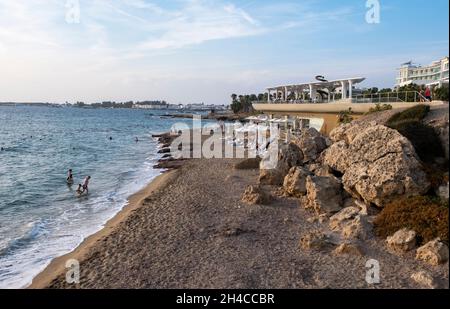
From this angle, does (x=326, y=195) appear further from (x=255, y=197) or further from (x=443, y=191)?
(x=443, y=191)

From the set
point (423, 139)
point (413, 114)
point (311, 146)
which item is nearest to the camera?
point (423, 139)

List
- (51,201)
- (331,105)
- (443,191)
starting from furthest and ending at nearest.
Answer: (331,105) → (51,201) → (443,191)

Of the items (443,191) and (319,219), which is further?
(319,219)

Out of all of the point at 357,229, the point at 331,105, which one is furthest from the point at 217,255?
the point at 331,105

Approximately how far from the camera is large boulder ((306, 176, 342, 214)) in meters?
14.5

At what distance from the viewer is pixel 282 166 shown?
19.9 metres

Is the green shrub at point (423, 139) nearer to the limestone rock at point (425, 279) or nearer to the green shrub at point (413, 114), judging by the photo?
the green shrub at point (413, 114)

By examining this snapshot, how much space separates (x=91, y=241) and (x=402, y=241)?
10289 millimetres

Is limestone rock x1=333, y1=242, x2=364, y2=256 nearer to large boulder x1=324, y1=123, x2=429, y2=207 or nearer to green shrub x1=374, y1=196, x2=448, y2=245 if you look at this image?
green shrub x1=374, y1=196, x2=448, y2=245

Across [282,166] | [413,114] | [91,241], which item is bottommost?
[91,241]

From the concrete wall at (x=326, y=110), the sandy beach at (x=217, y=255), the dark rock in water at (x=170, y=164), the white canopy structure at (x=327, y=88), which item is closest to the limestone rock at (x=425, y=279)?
the sandy beach at (x=217, y=255)

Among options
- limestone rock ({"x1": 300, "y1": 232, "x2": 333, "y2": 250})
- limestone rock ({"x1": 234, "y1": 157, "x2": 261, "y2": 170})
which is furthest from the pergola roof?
limestone rock ({"x1": 300, "y1": 232, "x2": 333, "y2": 250})
